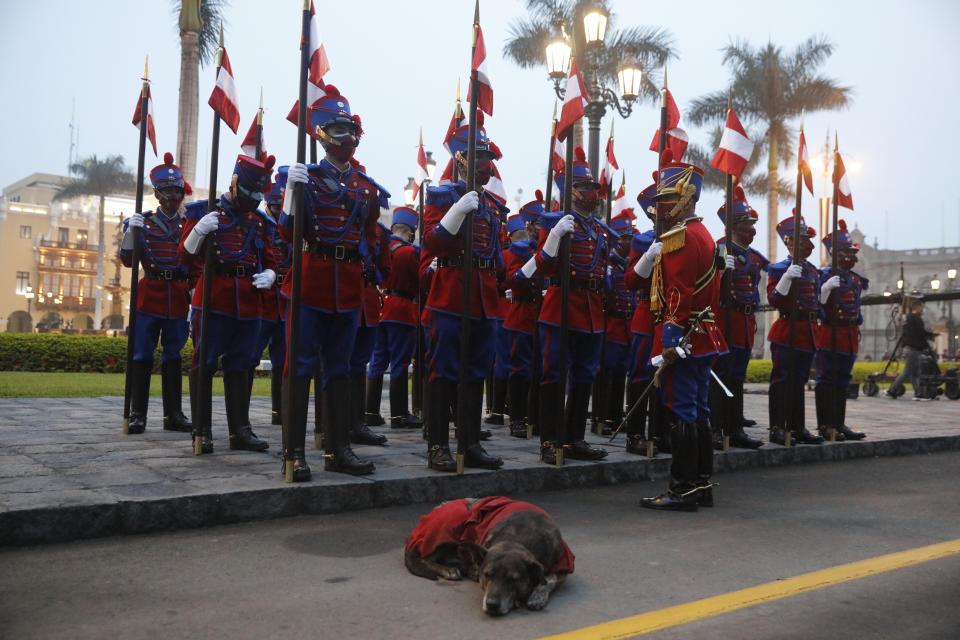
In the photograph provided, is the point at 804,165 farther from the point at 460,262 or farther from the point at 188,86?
the point at 188,86

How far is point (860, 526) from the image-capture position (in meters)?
5.54

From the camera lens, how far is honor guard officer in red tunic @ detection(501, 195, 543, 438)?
884cm

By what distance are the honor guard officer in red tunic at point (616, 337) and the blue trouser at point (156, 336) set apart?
444 cm

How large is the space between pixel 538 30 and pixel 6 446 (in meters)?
24.5

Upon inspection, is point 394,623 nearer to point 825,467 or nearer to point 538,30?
point 825,467

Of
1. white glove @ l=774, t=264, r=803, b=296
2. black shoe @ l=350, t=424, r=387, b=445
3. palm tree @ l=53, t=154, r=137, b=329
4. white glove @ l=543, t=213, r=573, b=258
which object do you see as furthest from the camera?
palm tree @ l=53, t=154, r=137, b=329

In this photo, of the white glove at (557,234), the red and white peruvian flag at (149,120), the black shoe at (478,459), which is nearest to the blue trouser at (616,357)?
the white glove at (557,234)

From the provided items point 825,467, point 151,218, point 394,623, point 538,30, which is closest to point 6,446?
point 151,218

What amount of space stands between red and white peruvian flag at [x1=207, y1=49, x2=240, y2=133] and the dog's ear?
14.6 feet

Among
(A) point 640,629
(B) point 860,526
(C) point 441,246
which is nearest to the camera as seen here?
(A) point 640,629

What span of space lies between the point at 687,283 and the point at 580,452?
2.03 meters

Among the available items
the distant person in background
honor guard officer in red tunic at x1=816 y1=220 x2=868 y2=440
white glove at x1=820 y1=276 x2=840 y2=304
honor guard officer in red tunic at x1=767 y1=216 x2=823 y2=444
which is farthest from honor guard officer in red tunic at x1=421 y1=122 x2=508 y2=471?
the distant person in background

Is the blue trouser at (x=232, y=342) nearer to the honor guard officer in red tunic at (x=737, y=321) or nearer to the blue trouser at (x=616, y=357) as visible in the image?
the blue trouser at (x=616, y=357)

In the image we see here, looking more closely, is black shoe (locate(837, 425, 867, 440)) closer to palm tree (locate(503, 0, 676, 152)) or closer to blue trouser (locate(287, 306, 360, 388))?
blue trouser (locate(287, 306, 360, 388))
